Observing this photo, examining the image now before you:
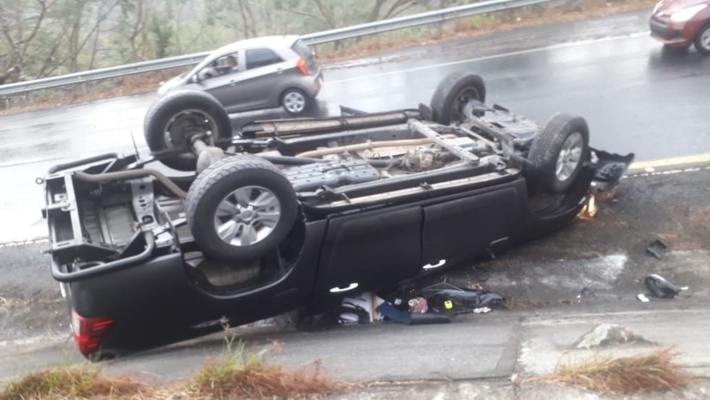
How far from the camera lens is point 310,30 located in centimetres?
2577

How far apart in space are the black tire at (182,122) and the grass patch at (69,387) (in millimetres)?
A: 3188

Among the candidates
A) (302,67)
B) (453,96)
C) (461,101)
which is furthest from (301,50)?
(453,96)

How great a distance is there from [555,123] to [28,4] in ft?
66.3

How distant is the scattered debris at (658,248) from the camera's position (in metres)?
6.77

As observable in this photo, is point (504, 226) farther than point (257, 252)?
Yes

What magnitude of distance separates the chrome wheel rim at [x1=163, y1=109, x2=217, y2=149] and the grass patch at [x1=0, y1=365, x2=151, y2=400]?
10.6 ft

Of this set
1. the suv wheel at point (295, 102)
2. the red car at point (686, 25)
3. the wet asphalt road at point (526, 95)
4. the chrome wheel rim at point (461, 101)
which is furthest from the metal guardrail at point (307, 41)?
the chrome wheel rim at point (461, 101)

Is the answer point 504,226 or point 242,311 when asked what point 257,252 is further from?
point 504,226

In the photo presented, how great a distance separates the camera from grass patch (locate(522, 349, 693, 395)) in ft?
11.7

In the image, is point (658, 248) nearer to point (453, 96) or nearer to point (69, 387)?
point (453, 96)

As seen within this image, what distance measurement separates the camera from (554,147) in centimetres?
603

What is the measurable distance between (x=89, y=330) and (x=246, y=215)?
1.30m

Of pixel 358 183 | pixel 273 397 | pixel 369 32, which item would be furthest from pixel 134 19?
pixel 273 397

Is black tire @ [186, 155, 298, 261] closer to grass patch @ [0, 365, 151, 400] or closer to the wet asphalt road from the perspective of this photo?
grass patch @ [0, 365, 151, 400]
